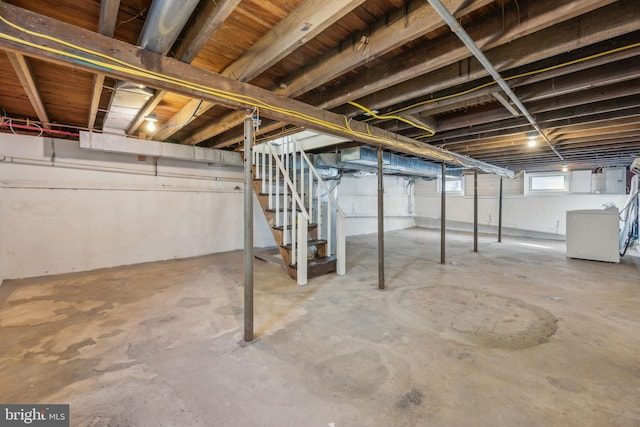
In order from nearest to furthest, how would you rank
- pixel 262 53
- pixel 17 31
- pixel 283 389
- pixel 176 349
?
1. pixel 17 31
2. pixel 283 389
3. pixel 262 53
4. pixel 176 349

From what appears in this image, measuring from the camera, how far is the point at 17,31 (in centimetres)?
123

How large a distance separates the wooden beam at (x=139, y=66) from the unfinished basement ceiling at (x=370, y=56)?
0.7 inches

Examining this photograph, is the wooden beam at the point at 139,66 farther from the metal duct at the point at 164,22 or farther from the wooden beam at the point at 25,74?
the wooden beam at the point at 25,74

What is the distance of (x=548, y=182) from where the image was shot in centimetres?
796

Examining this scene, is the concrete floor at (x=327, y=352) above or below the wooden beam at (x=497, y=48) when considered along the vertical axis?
below

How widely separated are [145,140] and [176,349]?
3.48 meters

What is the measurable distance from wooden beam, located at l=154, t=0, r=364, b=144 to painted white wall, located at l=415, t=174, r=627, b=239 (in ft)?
29.7

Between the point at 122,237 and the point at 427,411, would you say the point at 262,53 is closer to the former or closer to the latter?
the point at 427,411

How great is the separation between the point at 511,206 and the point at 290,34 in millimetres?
9258

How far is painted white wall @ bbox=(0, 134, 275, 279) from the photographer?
3.58 meters

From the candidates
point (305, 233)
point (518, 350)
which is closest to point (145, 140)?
point (305, 233)

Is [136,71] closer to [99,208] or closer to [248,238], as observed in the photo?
[248,238]

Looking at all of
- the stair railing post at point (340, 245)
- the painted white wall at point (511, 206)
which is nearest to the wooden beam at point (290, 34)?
the stair railing post at point (340, 245)

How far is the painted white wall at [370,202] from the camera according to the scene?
780 cm
